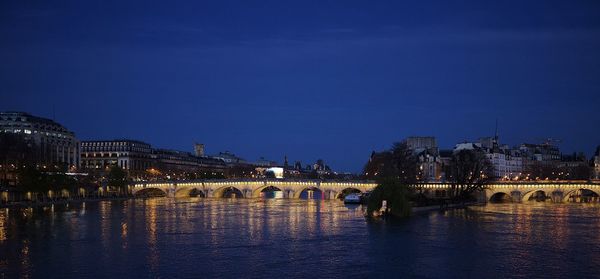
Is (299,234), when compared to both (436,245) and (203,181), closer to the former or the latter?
(436,245)

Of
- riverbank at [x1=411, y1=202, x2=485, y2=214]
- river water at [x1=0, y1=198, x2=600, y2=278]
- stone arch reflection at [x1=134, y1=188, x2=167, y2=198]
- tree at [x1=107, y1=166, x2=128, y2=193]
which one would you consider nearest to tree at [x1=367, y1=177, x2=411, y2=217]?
river water at [x1=0, y1=198, x2=600, y2=278]

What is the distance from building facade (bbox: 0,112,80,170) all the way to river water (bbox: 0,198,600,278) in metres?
91.4

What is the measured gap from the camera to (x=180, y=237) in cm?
4491

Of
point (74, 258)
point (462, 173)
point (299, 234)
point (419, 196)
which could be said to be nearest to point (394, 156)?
point (462, 173)

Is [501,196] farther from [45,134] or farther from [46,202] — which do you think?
[45,134]

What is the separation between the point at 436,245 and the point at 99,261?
747 inches

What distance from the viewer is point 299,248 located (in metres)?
39.2

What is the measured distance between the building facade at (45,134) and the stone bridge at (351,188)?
26805mm

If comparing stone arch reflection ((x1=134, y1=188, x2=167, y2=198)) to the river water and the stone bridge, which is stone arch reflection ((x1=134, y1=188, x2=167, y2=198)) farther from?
the river water

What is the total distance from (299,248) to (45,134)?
133161 millimetres

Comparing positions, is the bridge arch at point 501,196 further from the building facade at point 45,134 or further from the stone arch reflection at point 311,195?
the building facade at point 45,134

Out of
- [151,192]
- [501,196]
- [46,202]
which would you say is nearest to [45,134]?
[151,192]

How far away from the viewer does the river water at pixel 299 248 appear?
3170cm

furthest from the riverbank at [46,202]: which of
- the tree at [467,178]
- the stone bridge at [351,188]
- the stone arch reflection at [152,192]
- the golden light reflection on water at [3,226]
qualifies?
the tree at [467,178]
